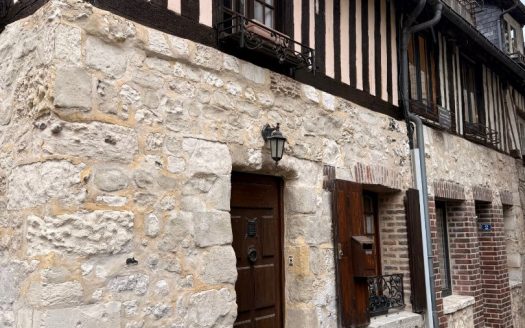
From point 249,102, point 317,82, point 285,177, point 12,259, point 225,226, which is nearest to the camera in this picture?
point 12,259

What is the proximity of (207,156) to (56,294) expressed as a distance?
1311 millimetres

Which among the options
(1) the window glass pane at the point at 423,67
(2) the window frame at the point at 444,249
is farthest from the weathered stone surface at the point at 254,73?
(2) the window frame at the point at 444,249

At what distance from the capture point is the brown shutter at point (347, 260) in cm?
446

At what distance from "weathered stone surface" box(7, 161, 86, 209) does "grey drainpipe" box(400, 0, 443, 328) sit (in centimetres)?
420

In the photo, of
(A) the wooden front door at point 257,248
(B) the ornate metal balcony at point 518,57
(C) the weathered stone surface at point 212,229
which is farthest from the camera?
(B) the ornate metal balcony at point 518,57

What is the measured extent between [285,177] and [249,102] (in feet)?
2.57

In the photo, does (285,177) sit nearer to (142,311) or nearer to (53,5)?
(142,311)

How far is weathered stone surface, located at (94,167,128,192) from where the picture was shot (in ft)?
9.37

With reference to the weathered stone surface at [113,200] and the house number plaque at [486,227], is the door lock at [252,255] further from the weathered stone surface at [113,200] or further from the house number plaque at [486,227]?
the house number plaque at [486,227]

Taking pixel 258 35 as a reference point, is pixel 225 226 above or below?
below

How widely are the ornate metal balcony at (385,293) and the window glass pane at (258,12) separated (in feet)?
9.18

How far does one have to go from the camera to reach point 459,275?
711 cm

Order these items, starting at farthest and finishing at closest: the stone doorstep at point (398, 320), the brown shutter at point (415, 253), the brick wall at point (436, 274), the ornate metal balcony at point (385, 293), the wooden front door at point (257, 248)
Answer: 1. the brick wall at point (436, 274)
2. the brown shutter at point (415, 253)
3. the ornate metal balcony at point (385, 293)
4. the stone doorstep at point (398, 320)
5. the wooden front door at point (257, 248)

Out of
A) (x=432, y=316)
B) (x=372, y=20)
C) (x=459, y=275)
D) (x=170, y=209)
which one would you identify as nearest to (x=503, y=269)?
(x=459, y=275)
